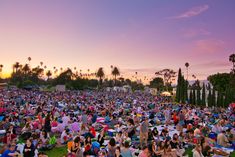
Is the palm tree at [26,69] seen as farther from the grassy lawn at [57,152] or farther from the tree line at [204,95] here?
the grassy lawn at [57,152]

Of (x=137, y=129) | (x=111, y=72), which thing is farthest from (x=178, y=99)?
(x=111, y=72)

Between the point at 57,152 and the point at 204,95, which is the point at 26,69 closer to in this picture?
the point at 204,95

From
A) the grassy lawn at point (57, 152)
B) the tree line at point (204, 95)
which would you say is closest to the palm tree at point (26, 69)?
the tree line at point (204, 95)

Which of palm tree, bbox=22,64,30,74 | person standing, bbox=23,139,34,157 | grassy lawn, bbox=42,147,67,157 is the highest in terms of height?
palm tree, bbox=22,64,30,74

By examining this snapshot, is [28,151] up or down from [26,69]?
down

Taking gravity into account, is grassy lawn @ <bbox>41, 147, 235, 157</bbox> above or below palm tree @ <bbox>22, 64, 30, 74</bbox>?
below

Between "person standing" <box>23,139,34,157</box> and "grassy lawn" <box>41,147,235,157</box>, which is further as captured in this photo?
"grassy lawn" <box>41,147,235,157</box>

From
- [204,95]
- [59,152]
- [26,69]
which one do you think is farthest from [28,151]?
[26,69]

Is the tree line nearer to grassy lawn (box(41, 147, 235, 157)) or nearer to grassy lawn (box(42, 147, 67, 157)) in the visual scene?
grassy lawn (box(41, 147, 235, 157))

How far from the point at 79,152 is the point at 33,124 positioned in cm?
829

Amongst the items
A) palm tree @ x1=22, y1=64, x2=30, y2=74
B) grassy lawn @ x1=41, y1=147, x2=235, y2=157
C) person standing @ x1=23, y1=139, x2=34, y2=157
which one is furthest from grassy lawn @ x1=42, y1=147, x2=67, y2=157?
palm tree @ x1=22, y1=64, x2=30, y2=74

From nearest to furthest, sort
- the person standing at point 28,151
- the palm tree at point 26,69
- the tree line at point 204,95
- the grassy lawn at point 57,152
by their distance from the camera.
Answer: the person standing at point 28,151 < the grassy lawn at point 57,152 < the tree line at point 204,95 < the palm tree at point 26,69

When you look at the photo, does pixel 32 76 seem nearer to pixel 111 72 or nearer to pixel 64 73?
pixel 64 73

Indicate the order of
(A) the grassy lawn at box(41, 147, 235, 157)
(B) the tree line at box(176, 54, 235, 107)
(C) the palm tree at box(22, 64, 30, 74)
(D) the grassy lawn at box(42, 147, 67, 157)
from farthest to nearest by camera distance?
(C) the palm tree at box(22, 64, 30, 74) < (B) the tree line at box(176, 54, 235, 107) < (A) the grassy lawn at box(41, 147, 235, 157) < (D) the grassy lawn at box(42, 147, 67, 157)
